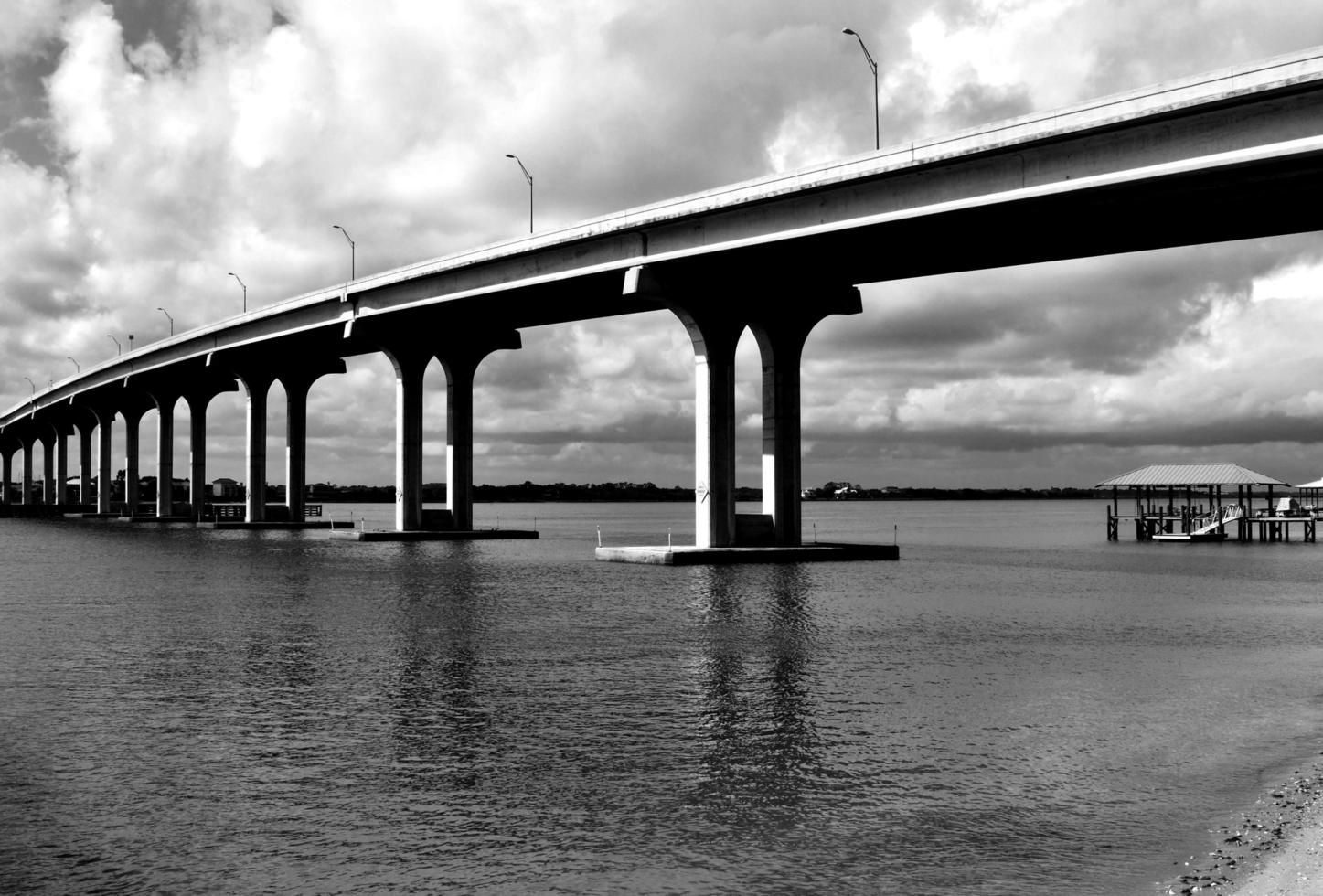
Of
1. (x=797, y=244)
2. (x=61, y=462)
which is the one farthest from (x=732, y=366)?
(x=61, y=462)

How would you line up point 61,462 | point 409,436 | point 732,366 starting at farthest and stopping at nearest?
point 61,462
point 409,436
point 732,366

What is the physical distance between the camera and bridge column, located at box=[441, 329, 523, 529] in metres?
74.6

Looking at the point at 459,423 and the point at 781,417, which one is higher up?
the point at 459,423

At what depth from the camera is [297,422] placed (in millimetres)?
95250

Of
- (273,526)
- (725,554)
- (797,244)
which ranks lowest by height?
(725,554)

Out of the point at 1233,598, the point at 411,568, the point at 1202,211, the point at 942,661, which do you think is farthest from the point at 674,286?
the point at 942,661

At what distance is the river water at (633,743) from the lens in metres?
10.9

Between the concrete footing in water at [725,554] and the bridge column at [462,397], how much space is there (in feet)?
67.6

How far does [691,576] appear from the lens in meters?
45.0

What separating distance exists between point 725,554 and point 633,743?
35.5 metres

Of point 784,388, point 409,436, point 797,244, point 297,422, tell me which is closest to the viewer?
point 797,244

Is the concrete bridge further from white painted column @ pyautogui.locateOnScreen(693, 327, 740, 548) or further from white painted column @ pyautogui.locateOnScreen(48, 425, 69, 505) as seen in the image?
white painted column @ pyautogui.locateOnScreen(48, 425, 69, 505)

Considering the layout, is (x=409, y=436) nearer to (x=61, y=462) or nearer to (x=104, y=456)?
(x=104, y=456)

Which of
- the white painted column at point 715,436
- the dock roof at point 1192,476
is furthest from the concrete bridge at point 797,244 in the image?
the dock roof at point 1192,476
